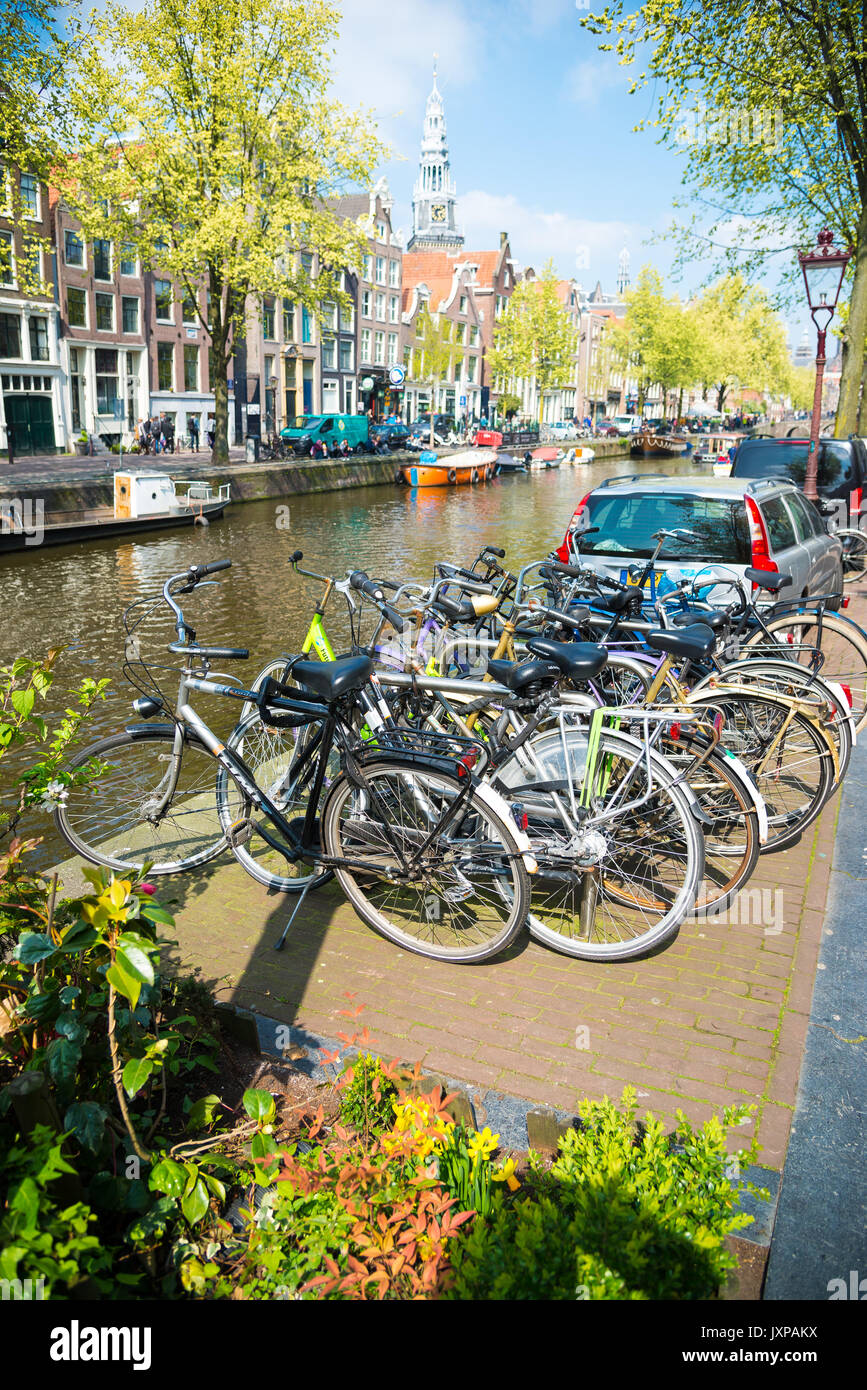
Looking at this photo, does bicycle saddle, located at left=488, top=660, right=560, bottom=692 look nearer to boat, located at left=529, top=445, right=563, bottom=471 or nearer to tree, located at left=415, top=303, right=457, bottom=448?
boat, located at left=529, top=445, right=563, bottom=471

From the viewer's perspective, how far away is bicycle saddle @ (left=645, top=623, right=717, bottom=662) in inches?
164

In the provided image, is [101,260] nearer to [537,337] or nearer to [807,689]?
[537,337]

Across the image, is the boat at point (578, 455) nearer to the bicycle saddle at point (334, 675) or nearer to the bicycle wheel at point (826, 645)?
the bicycle wheel at point (826, 645)

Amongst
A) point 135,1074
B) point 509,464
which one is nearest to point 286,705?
point 135,1074

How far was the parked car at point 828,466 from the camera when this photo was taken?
47.5 ft

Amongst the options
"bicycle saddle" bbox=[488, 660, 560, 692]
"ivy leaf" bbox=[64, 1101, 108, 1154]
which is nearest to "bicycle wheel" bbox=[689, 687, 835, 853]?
"bicycle saddle" bbox=[488, 660, 560, 692]

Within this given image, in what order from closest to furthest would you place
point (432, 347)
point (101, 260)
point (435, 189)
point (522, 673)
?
point (522, 673)
point (101, 260)
point (432, 347)
point (435, 189)

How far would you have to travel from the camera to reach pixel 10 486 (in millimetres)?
20641

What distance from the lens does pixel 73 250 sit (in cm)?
3541

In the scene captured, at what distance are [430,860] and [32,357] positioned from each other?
1428 inches

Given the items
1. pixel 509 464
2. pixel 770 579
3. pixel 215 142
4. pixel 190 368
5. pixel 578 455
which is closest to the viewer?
pixel 770 579
